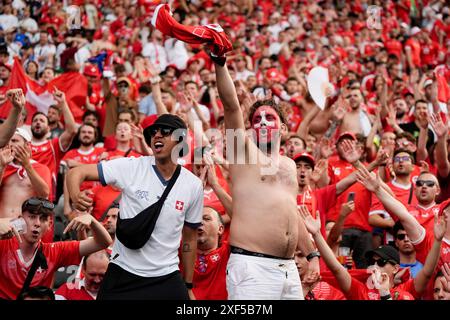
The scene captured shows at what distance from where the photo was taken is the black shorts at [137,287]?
5562 millimetres

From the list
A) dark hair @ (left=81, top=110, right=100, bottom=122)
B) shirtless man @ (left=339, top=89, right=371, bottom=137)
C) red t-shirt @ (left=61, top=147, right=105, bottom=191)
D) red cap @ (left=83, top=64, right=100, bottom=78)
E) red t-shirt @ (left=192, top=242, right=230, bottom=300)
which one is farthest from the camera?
red cap @ (left=83, top=64, right=100, bottom=78)

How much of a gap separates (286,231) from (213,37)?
4.62ft

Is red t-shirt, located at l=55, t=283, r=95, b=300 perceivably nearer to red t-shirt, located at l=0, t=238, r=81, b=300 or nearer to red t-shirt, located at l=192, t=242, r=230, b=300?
red t-shirt, located at l=0, t=238, r=81, b=300

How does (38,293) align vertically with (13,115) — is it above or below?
below

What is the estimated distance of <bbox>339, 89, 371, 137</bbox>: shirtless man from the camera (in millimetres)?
11844

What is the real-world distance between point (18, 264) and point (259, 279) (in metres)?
2.22

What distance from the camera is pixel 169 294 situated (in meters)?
5.64

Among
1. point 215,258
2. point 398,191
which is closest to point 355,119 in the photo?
point 398,191

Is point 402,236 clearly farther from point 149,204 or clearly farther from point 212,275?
point 149,204

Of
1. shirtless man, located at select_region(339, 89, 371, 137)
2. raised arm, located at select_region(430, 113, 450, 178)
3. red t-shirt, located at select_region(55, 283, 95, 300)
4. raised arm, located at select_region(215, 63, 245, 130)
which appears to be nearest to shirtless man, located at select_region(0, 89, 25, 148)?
red t-shirt, located at select_region(55, 283, 95, 300)

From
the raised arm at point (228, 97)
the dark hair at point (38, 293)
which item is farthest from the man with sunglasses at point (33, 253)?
the raised arm at point (228, 97)

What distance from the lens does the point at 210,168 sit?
7.36 metres

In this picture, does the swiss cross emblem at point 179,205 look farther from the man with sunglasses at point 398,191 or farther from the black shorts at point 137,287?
the man with sunglasses at point 398,191

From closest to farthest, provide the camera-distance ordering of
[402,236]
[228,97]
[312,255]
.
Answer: [228,97] < [312,255] < [402,236]
